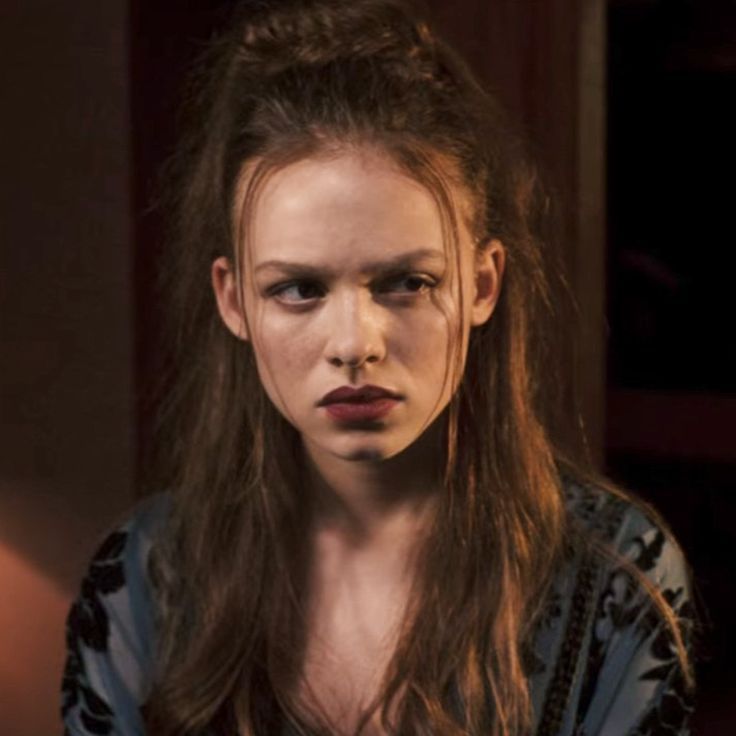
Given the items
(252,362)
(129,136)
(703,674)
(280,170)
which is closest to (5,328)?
(129,136)

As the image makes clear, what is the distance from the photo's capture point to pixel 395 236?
0.81 metres

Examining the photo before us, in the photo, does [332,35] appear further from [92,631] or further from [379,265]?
[92,631]

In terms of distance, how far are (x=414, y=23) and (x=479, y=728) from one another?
392 millimetres

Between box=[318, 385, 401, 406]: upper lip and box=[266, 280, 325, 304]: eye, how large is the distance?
5 cm

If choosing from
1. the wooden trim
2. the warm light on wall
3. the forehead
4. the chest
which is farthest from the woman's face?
the warm light on wall

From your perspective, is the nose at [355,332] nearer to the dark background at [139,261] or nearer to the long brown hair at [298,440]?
the long brown hair at [298,440]

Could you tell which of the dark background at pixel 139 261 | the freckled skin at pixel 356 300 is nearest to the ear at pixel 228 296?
the freckled skin at pixel 356 300

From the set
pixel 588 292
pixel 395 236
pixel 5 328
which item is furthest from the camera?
pixel 5 328

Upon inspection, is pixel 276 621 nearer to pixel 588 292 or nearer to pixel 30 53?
pixel 588 292

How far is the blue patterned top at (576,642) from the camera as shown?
35.0 inches

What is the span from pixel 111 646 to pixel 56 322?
0.30 meters

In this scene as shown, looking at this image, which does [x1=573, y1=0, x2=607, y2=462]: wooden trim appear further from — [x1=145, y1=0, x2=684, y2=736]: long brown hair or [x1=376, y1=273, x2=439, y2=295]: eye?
[x1=376, y1=273, x2=439, y2=295]: eye

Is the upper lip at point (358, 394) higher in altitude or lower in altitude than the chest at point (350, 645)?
higher

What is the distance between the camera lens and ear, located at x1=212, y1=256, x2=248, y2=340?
35.0 inches
